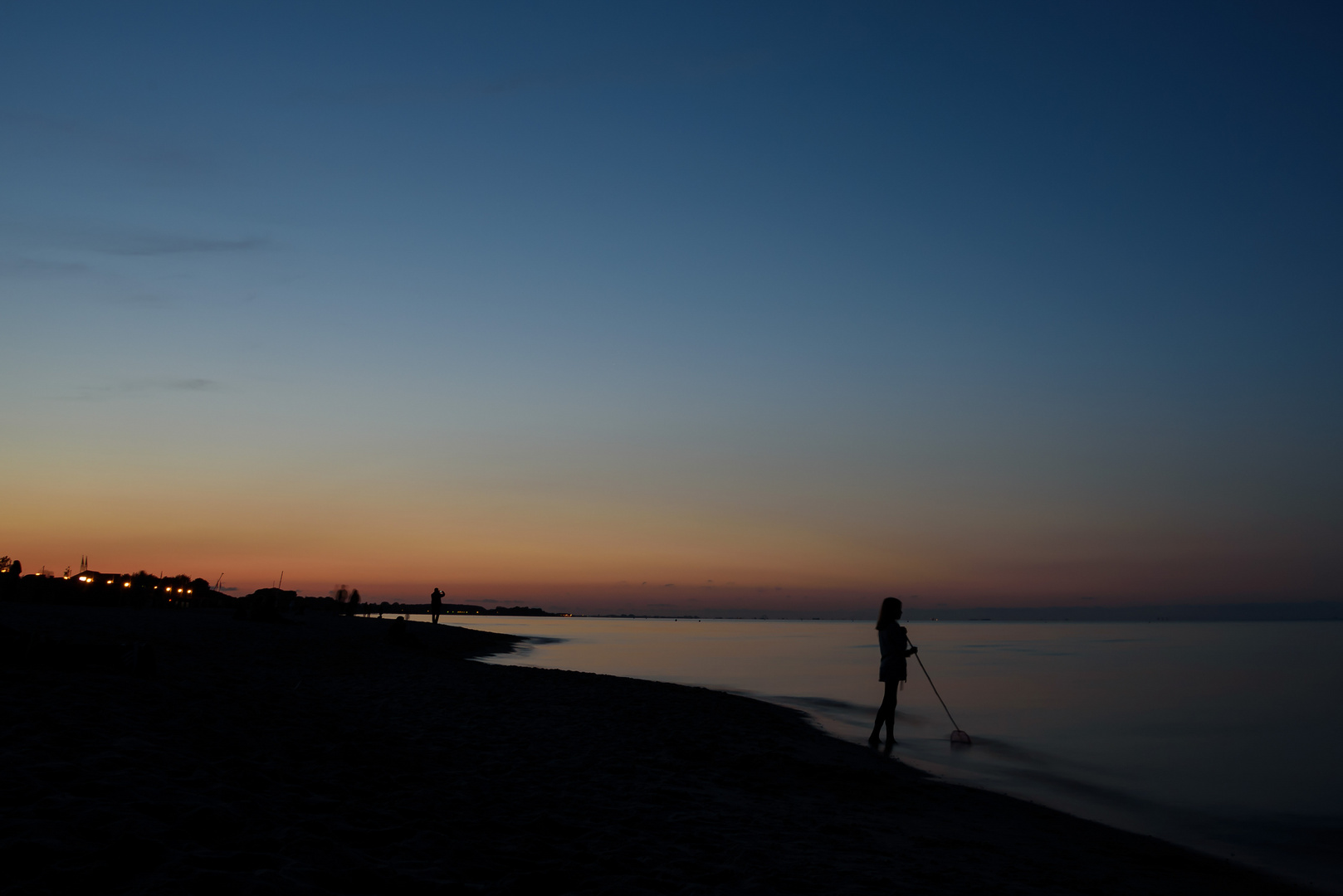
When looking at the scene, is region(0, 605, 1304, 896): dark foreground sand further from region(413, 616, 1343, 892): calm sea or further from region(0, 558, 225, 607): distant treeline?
region(0, 558, 225, 607): distant treeline

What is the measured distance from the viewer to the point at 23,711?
7.05m

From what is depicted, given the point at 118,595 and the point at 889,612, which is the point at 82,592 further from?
the point at 889,612

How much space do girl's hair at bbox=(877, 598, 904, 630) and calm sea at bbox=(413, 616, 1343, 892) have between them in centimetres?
224

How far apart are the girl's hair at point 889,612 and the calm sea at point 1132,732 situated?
2.24 m

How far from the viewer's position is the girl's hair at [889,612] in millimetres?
13180

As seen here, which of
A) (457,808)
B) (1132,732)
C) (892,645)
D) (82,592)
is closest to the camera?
(457,808)

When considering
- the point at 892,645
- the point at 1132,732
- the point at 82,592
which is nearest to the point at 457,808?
the point at 892,645

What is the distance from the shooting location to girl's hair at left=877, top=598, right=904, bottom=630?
1318 cm

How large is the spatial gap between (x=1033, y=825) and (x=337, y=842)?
24.4 ft

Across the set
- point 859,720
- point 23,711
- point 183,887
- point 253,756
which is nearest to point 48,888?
point 183,887

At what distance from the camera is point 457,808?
6.72m

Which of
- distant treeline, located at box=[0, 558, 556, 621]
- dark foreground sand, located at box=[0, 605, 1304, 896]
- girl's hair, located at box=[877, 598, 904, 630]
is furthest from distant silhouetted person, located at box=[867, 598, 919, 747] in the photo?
distant treeline, located at box=[0, 558, 556, 621]

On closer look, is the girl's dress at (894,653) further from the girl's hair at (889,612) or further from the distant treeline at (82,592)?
the distant treeline at (82,592)

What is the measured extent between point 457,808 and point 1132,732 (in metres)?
18.2
